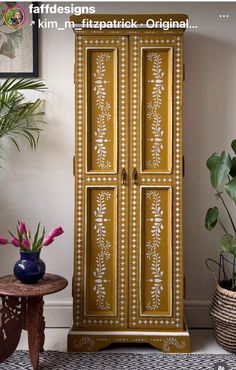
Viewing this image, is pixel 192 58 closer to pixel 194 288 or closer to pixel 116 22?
pixel 116 22

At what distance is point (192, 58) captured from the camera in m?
3.40

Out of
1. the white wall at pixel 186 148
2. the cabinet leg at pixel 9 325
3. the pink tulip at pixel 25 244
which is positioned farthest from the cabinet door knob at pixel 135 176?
the cabinet leg at pixel 9 325

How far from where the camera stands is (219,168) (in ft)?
9.51

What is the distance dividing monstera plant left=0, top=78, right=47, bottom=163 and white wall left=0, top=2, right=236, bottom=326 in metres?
0.07

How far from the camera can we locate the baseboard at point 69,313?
11.4 feet

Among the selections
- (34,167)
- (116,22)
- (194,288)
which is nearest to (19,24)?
(116,22)

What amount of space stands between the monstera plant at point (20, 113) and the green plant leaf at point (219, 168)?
4.11 feet

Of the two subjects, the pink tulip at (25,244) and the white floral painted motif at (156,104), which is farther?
the white floral painted motif at (156,104)

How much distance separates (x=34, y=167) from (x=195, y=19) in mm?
1564

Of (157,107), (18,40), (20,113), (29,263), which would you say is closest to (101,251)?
(29,263)

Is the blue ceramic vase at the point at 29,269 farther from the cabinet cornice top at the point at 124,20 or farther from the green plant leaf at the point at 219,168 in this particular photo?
the cabinet cornice top at the point at 124,20

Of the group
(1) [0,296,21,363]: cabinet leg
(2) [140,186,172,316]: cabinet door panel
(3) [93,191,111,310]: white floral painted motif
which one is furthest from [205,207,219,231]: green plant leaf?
(1) [0,296,21,363]: cabinet leg

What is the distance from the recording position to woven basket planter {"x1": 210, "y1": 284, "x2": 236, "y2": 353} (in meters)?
2.95

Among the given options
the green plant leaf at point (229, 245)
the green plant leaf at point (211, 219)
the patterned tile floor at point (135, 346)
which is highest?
the green plant leaf at point (211, 219)
